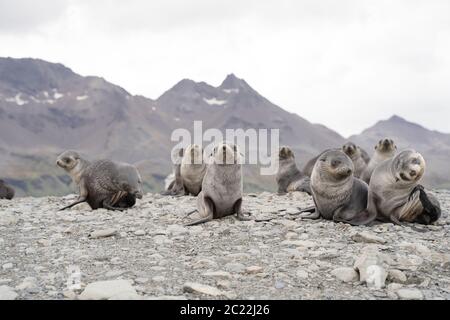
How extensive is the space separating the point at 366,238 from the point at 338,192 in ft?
5.32

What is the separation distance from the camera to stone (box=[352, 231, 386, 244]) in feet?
22.0

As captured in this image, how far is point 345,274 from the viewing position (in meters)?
5.30

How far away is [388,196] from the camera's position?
8.00 metres

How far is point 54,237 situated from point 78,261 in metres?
1.71

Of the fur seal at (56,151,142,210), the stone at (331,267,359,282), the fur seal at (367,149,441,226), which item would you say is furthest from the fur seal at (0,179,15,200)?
the stone at (331,267,359,282)

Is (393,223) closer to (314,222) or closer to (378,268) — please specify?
(314,222)

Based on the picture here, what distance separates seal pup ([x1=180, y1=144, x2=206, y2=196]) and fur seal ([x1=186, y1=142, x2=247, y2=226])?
4.81 meters

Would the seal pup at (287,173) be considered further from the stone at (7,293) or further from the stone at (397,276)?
the stone at (7,293)

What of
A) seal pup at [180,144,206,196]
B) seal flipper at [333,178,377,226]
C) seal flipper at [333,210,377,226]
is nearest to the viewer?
seal flipper at [333,210,377,226]

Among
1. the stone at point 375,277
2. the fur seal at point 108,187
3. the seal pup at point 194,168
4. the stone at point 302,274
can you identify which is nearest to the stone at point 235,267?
the stone at point 302,274

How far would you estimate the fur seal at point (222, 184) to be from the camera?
852 centimetres

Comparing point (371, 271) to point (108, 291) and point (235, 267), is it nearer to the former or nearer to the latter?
point (235, 267)

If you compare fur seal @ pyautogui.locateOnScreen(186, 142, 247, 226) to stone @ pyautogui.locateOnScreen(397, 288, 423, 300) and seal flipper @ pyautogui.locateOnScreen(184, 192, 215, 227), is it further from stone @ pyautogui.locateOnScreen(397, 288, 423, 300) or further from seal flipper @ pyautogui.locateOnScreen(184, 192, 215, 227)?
stone @ pyautogui.locateOnScreen(397, 288, 423, 300)
